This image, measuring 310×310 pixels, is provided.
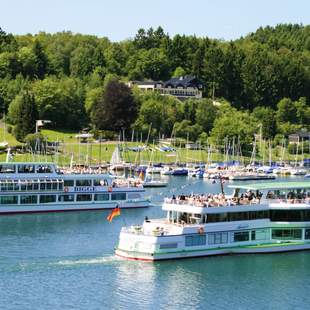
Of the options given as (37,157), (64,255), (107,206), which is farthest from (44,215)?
(37,157)

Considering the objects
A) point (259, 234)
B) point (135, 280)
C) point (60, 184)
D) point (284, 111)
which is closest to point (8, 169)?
point (60, 184)

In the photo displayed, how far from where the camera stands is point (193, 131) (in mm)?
176500

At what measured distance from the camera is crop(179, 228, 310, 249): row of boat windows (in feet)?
201

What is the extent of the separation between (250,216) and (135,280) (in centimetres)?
1204

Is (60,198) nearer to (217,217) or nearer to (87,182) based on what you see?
(87,182)

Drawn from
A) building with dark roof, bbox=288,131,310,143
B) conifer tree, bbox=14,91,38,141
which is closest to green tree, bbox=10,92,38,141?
conifer tree, bbox=14,91,38,141

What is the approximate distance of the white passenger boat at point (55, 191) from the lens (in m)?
87.8

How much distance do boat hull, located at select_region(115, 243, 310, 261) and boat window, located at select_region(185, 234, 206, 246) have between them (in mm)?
545

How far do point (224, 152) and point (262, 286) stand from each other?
379ft

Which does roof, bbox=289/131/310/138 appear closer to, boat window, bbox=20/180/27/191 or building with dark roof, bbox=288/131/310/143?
building with dark roof, bbox=288/131/310/143

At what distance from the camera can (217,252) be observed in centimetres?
6209

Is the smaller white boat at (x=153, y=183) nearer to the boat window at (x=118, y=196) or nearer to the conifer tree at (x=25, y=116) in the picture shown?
the boat window at (x=118, y=196)

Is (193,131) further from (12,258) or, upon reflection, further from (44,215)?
(12,258)

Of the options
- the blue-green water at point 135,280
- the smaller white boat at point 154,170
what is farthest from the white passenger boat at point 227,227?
the smaller white boat at point 154,170
